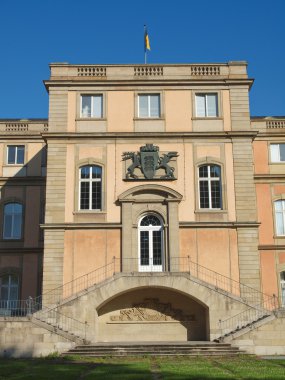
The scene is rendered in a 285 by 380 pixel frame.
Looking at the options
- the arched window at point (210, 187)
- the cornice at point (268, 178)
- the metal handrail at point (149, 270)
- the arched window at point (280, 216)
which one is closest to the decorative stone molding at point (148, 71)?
the arched window at point (210, 187)

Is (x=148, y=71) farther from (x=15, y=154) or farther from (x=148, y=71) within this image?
(x=15, y=154)

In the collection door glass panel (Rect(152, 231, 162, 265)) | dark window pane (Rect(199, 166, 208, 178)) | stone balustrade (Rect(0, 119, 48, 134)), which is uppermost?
stone balustrade (Rect(0, 119, 48, 134))

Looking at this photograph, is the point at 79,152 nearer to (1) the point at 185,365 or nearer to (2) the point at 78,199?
(2) the point at 78,199

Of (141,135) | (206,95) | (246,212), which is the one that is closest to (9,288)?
(141,135)

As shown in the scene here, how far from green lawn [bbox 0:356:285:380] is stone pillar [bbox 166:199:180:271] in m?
6.31

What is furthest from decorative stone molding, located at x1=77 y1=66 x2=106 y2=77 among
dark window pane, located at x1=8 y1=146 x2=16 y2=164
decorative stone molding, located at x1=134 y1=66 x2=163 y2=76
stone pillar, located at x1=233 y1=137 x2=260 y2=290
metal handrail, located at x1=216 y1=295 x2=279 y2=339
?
metal handrail, located at x1=216 y1=295 x2=279 y2=339

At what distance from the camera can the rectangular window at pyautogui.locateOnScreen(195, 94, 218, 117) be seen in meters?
30.2

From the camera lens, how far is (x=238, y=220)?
2825 cm

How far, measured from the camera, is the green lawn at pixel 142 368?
16547 millimetres

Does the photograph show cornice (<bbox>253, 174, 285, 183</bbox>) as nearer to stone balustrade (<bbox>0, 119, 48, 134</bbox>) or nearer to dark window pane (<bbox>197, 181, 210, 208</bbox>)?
dark window pane (<bbox>197, 181, 210, 208</bbox>)

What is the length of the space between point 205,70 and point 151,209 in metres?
8.60

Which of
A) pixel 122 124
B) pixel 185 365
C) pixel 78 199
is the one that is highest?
pixel 122 124

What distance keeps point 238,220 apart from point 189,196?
2.78m

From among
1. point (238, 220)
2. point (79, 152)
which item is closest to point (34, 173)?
point (79, 152)
